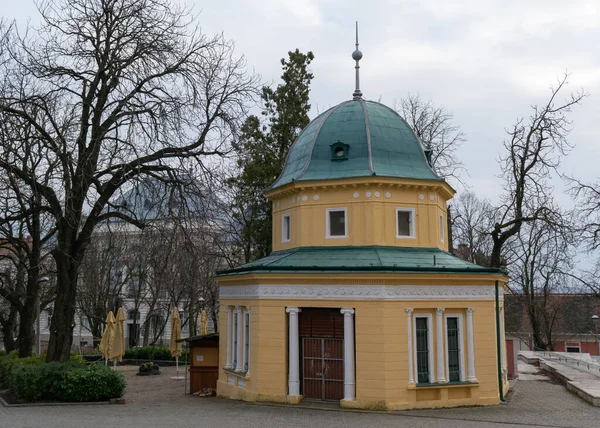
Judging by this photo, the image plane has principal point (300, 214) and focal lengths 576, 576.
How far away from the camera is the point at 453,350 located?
19734mm

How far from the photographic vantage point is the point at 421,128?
3944 cm

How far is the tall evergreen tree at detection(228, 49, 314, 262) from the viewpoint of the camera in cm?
3531

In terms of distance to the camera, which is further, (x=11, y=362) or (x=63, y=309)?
(x=11, y=362)

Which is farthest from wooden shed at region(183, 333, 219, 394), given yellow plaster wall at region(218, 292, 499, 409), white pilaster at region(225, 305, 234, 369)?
yellow plaster wall at region(218, 292, 499, 409)

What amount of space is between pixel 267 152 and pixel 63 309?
17261 mm

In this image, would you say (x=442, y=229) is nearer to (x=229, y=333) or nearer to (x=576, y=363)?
(x=229, y=333)

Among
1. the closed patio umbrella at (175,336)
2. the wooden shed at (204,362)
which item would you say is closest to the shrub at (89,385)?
the wooden shed at (204,362)

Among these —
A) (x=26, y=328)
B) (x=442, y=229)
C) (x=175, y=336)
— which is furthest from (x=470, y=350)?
(x=26, y=328)

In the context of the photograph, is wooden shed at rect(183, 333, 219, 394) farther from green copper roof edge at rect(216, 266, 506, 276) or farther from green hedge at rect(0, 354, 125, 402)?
green copper roof edge at rect(216, 266, 506, 276)

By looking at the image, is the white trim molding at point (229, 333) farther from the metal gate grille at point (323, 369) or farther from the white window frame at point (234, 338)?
the metal gate grille at point (323, 369)

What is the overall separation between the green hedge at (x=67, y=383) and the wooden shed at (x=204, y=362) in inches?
154

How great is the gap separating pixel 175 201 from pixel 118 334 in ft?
30.6

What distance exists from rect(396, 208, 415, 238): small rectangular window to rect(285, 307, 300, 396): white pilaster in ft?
17.3

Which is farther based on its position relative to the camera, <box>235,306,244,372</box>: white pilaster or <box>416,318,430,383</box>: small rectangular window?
<box>235,306,244,372</box>: white pilaster
